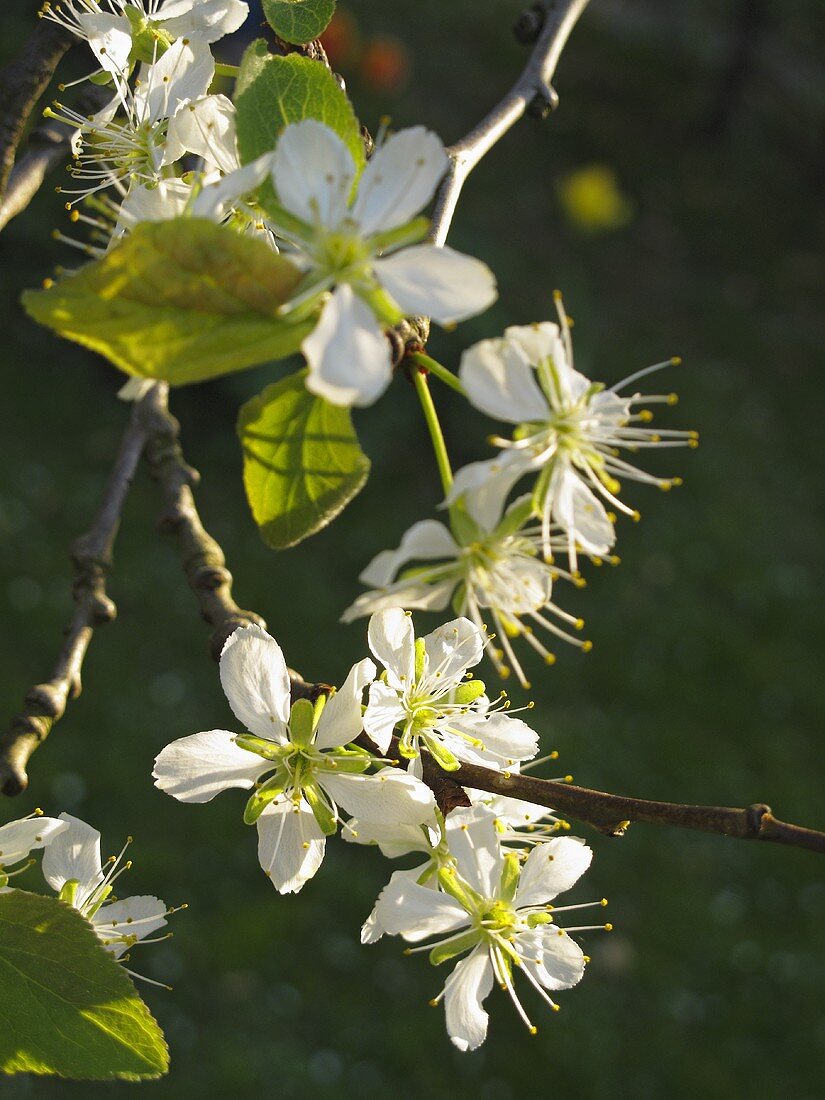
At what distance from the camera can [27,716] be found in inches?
40.5

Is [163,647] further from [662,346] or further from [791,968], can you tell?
[662,346]

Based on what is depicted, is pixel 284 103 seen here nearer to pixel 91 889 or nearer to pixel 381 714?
pixel 381 714

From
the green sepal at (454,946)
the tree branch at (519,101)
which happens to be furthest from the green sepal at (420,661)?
the tree branch at (519,101)

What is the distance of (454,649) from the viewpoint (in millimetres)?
915

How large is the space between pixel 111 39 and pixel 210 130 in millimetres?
189

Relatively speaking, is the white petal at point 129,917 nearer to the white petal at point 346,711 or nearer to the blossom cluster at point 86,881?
the blossom cluster at point 86,881

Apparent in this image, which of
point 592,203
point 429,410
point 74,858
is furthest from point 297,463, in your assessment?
point 592,203

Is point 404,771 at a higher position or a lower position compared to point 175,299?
lower

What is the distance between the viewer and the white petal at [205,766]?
0.85 metres

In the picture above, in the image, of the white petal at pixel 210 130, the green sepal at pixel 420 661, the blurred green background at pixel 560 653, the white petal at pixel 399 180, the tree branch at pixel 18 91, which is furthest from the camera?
the blurred green background at pixel 560 653

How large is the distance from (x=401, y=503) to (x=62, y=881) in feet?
11.3

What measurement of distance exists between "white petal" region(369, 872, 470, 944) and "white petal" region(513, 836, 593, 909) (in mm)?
69

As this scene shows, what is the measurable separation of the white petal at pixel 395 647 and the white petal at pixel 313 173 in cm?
31

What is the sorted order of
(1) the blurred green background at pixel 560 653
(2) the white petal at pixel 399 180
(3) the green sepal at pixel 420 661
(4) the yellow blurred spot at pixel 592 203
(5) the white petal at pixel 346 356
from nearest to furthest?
1. (5) the white petal at pixel 346 356
2. (2) the white petal at pixel 399 180
3. (3) the green sepal at pixel 420 661
4. (1) the blurred green background at pixel 560 653
5. (4) the yellow blurred spot at pixel 592 203
